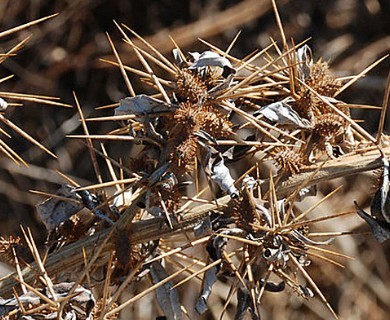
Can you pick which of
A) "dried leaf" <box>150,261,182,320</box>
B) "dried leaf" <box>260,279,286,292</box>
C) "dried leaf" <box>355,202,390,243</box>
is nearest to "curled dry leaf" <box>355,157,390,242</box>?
"dried leaf" <box>355,202,390,243</box>

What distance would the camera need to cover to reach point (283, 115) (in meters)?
0.85

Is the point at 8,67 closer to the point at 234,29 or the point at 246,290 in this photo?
the point at 234,29

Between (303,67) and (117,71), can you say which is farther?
(117,71)

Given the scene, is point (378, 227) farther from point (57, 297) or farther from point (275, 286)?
point (57, 297)

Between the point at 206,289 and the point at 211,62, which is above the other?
the point at 211,62

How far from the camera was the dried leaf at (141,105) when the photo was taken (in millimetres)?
807

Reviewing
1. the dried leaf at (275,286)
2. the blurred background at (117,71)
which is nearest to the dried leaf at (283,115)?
the dried leaf at (275,286)

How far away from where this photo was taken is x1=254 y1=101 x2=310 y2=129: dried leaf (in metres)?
0.85

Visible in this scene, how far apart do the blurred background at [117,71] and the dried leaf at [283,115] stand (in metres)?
1.38

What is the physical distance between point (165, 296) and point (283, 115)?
0.24m

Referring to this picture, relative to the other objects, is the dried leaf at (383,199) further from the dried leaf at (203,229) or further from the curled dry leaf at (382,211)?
the dried leaf at (203,229)

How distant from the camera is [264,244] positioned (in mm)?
838

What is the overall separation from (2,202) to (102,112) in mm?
384

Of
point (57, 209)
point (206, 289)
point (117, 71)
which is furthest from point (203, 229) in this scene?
point (117, 71)
